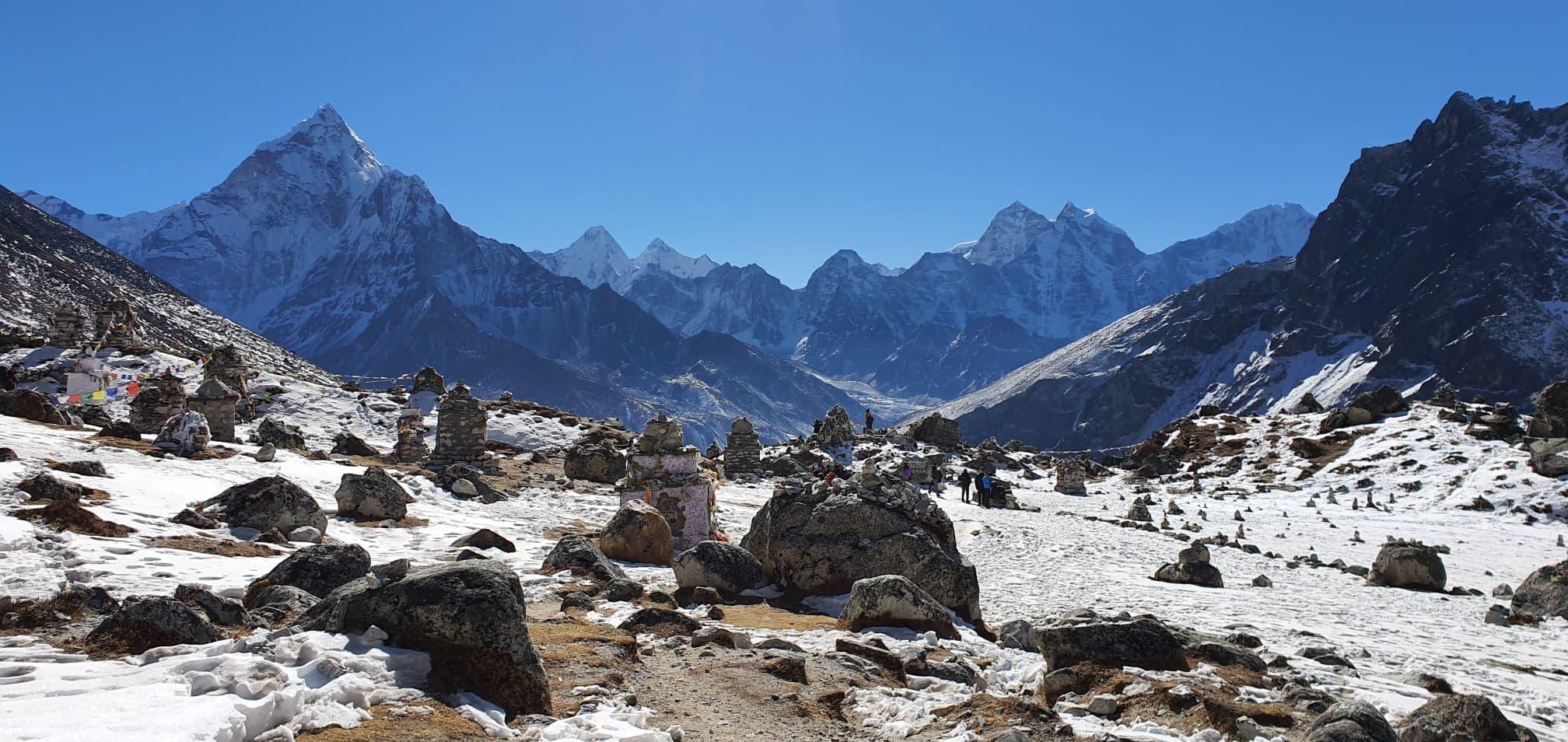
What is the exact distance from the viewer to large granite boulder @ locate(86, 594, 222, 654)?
646 centimetres

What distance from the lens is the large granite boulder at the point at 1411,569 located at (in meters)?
17.0

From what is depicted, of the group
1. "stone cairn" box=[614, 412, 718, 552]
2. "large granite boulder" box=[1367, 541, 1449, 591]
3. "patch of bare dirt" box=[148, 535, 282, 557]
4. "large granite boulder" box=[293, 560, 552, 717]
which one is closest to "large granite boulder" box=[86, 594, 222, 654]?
"large granite boulder" box=[293, 560, 552, 717]

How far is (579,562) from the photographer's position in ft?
42.4

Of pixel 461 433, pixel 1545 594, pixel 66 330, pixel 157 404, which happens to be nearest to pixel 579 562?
pixel 1545 594

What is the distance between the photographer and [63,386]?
34188mm

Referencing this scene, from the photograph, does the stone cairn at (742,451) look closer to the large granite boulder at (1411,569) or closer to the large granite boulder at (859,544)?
the large granite boulder at (859,544)

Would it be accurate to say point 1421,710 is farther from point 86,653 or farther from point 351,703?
point 86,653

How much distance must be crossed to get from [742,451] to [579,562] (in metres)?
30.4

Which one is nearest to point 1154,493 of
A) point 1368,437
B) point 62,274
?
point 1368,437

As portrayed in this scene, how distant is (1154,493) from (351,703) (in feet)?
138

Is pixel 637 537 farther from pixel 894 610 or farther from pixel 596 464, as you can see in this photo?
Answer: pixel 596 464

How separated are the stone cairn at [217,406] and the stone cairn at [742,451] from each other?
21251 mm

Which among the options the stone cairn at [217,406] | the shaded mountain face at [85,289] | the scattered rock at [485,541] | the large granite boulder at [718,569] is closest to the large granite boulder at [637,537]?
the scattered rock at [485,541]

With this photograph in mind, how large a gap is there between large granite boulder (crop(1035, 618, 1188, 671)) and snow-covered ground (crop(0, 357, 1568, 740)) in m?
0.53
